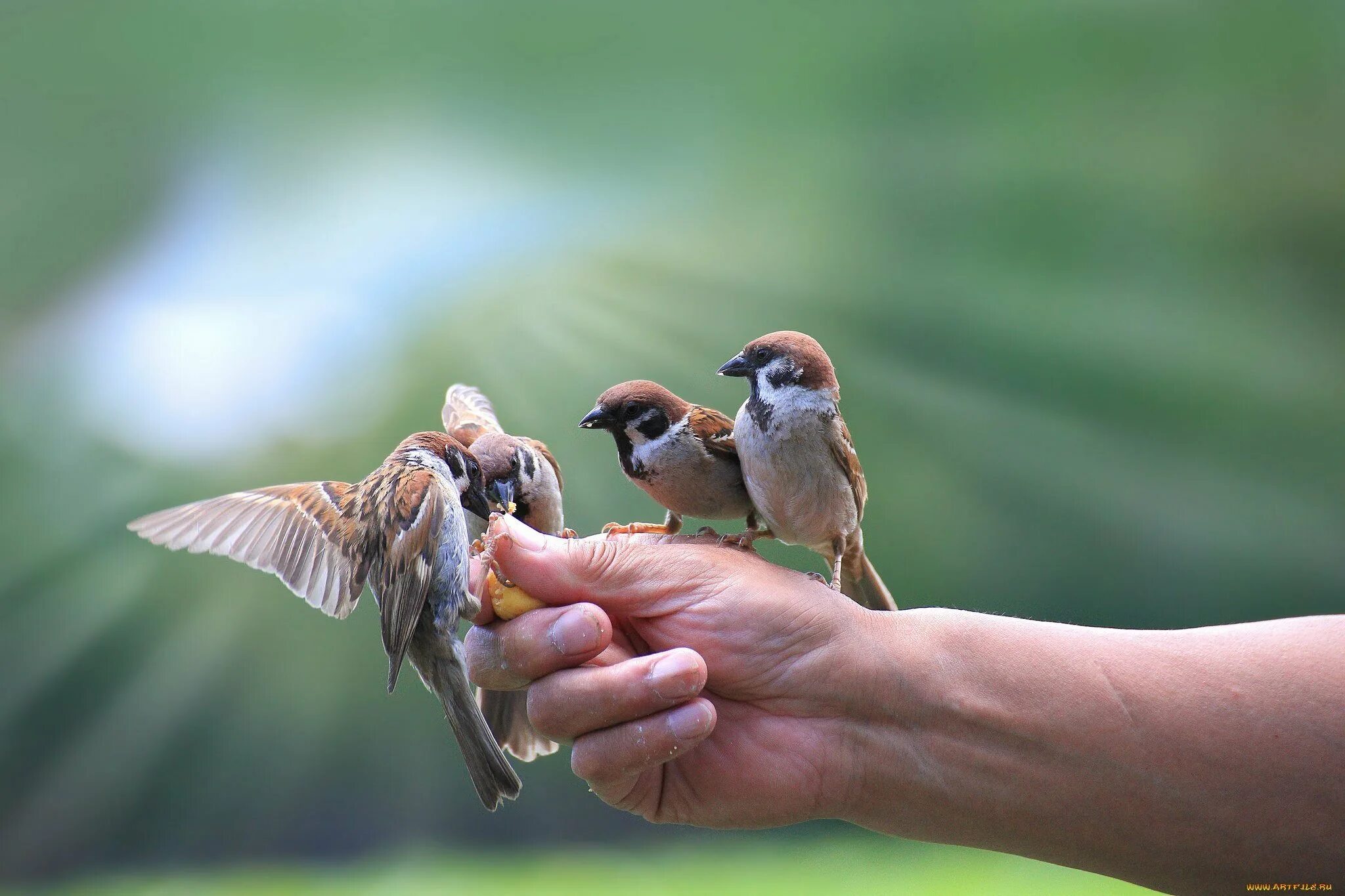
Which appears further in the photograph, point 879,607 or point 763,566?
point 879,607

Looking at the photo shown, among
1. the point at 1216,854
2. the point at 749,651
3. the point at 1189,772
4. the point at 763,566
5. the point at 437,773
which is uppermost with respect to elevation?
the point at 763,566

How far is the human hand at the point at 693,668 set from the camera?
1.67 metres

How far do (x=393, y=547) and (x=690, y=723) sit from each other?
2.12 ft

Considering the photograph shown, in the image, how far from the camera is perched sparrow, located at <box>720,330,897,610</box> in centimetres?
176

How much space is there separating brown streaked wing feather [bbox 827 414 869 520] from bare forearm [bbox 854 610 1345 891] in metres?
0.27

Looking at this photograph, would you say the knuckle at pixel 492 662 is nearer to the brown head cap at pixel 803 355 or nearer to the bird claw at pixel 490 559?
the bird claw at pixel 490 559

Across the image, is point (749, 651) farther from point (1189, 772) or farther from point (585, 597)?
point (1189, 772)

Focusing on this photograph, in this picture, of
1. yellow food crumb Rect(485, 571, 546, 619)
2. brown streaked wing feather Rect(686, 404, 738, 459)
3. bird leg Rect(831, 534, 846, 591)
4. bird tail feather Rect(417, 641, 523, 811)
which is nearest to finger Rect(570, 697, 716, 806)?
bird tail feather Rect(417, 641, 523, 811)

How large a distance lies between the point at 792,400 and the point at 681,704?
1.90 feet

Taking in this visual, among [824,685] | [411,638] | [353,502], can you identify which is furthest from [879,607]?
[353,502]

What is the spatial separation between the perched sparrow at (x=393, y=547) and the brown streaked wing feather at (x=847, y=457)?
0.74 meters

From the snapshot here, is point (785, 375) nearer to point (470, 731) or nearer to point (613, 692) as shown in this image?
point (613, 692)

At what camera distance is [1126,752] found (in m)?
1.70

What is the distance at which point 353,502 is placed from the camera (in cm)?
196
